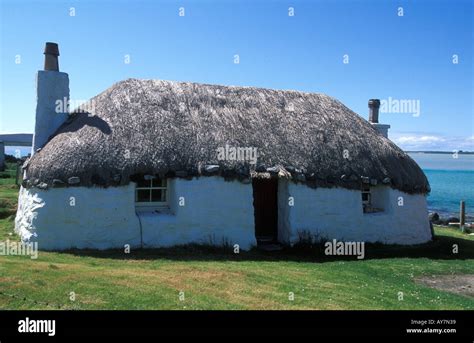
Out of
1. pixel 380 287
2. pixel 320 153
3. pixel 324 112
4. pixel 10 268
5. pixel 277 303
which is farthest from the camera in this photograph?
pixel 324 112

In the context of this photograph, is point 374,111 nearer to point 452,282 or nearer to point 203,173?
point 203,173

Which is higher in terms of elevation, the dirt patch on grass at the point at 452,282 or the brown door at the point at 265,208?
the brown door at the point at 265,208

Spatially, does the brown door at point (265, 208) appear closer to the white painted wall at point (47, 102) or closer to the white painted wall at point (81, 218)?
the white painted wall at point (81, 218)

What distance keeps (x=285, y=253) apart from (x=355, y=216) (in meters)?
2.73

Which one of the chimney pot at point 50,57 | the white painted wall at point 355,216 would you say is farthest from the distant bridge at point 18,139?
the white painted wall at point 355,216

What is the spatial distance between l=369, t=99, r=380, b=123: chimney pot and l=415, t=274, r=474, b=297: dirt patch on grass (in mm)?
9198

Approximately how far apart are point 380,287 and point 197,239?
5502mm

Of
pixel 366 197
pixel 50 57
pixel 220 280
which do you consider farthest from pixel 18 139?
pixel 220 280

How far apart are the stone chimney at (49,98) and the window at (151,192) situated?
9.99 ft

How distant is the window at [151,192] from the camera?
47.7 feet

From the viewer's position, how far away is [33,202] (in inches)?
534

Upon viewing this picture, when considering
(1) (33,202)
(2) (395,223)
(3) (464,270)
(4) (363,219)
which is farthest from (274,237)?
(1) (33,202)

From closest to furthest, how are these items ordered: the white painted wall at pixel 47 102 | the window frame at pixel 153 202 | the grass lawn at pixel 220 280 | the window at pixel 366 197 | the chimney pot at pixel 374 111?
1. the grass lawn at pixel 220 280
2. the window frame at pixel 153 202
3. the white painted wall at pixel 47 102
4. the window at pixel 366 197
5. the chimney pot at pixel 374 111

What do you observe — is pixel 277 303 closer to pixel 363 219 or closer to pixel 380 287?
pixel 380 287
